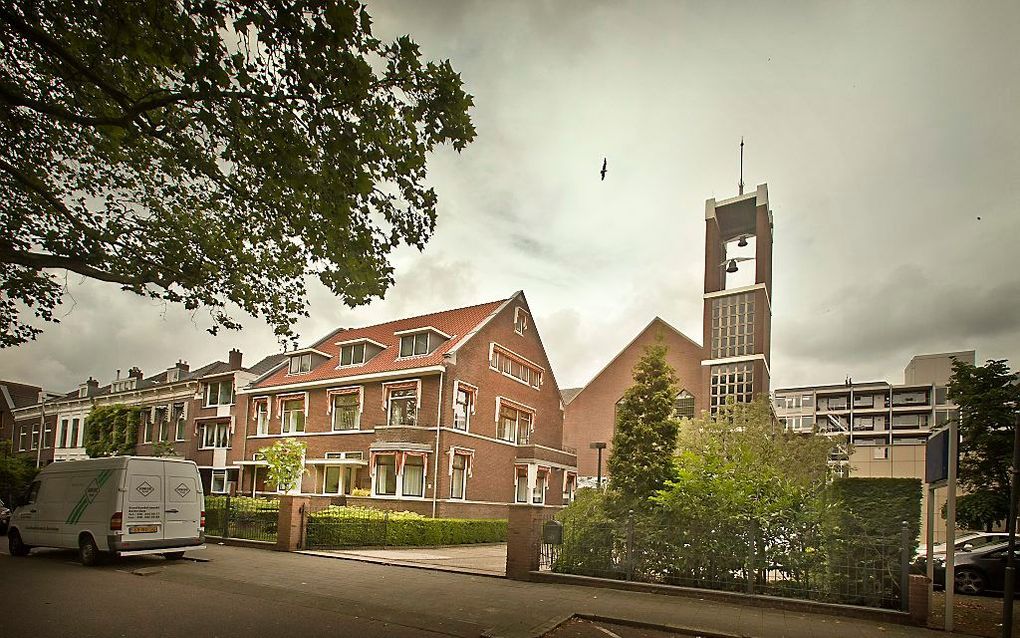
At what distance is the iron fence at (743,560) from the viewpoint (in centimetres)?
1140

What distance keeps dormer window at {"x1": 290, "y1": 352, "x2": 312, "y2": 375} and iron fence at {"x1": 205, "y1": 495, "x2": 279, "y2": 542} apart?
15.0 metres

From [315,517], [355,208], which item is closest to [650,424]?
[355,208]

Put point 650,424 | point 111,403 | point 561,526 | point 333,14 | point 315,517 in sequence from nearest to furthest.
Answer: point 333,14
point 561,526
point 650,424
point 315,517
point 111,403

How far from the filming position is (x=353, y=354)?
35.8 m

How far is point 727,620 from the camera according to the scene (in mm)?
10562

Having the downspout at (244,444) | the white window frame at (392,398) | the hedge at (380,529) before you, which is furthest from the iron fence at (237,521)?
the downspout at (244,444)

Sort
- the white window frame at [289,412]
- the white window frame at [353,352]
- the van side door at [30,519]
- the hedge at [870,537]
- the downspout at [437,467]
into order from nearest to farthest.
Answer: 1. the hedge at [870,537]
2. the van side door at [30,519]
3. the downspout at [437,467]
4. the white window frame at [353,352]
5. the white window frame at [289,412]

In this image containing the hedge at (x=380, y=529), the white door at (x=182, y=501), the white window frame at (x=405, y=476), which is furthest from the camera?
the white window frame at (x=405, y=476)

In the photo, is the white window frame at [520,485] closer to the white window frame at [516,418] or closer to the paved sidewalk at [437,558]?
the white window frame at [516,418]

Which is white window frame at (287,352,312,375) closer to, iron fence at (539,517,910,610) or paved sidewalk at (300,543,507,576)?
paved sidewalk at (300,543,507,576)

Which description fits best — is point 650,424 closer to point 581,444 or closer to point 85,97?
point 85,97

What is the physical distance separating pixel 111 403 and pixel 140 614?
148 ft

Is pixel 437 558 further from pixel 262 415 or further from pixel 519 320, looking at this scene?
pixel 262 415

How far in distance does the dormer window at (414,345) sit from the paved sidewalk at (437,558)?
453 inches
